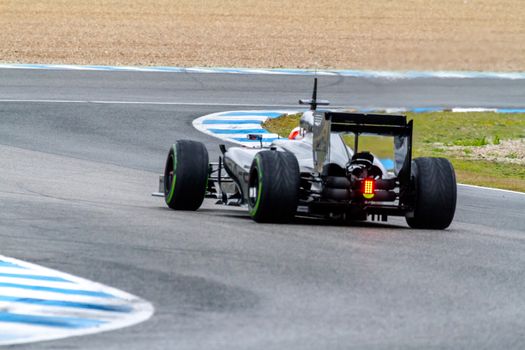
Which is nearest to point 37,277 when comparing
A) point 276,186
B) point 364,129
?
point 276,186

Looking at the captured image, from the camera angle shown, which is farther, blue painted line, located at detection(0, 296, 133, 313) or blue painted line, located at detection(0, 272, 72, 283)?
blue painted line, located at detection(0, 272, 72, 283)

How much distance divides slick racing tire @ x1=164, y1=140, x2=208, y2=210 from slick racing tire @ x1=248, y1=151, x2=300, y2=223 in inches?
50.0

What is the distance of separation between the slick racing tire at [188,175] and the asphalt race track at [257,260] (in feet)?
0.73

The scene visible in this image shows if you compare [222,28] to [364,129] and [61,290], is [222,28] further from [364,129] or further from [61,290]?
[61,290]

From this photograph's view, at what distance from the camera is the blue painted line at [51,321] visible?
7.98 m

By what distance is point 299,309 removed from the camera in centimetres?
865

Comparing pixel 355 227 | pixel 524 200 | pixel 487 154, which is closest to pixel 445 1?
pixel 487 154

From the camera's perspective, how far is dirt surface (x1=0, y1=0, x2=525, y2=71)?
35.9 m

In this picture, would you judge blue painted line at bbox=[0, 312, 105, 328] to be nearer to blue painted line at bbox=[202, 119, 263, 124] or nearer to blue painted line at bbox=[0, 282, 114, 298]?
blue painted line at bbox=[0, 282, 114, 298]

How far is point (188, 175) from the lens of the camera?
Result: 45.7 ft

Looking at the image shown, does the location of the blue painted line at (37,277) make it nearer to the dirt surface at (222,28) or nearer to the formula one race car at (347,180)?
the formula one race car at (347,180)

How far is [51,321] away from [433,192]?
5.77 m

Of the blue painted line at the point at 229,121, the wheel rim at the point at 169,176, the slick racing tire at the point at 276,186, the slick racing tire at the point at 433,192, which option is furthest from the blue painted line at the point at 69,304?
the blue painted line at the point at 229,121

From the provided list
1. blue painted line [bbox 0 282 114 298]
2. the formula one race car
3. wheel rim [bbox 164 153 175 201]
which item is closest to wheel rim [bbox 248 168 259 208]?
the formula one race car
